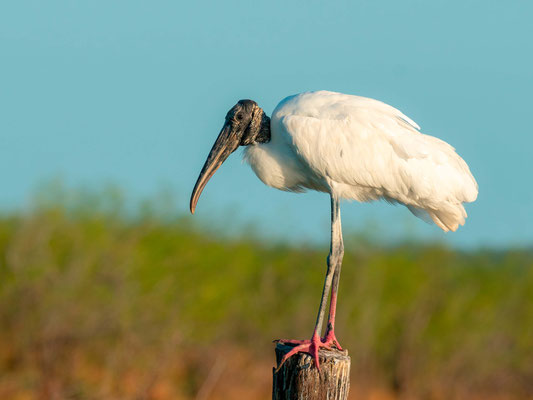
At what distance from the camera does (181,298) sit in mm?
15953

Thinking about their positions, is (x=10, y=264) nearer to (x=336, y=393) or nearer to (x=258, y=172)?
(x=258, y=172)

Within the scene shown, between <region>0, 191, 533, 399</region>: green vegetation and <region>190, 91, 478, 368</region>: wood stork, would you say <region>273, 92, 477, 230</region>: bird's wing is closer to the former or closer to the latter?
<region>190, 91, 478, 368</region>: wood stork

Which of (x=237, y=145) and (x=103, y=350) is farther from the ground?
(x=237, y=145)

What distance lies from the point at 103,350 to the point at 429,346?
8090mm

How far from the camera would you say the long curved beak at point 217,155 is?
22.0 feet

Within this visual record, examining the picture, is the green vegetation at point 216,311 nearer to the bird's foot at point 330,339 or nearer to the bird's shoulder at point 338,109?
the bird's foot at point 330,339

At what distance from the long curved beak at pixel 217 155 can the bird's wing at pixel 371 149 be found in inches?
23.4

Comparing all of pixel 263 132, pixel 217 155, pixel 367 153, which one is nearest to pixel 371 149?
pixel 367 153

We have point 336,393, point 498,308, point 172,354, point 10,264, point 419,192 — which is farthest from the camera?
point 498,308

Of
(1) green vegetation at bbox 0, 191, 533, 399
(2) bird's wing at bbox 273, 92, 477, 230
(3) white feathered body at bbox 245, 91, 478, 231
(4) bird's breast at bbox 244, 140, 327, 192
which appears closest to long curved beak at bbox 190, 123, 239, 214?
(4) bird's breast at bbox 244, 140, 327, 192

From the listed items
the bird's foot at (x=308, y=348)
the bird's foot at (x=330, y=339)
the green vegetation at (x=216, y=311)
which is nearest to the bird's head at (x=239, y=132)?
the bird's foot at (x=330, y=339)

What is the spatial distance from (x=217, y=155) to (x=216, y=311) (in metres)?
10.8

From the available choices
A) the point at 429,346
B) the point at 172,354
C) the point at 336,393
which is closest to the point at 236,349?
the point at 172,354

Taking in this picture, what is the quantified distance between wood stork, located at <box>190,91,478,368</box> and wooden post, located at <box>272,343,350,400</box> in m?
0.77
